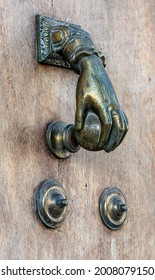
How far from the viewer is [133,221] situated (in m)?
1.09

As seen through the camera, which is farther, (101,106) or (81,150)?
(81,150)

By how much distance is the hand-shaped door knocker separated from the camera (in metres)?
0.90

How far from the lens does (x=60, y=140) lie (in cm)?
98

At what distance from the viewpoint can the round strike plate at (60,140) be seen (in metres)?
0.97

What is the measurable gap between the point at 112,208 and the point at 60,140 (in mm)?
140

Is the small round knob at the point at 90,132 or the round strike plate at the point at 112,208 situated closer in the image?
the small round knob at the point at 90,132

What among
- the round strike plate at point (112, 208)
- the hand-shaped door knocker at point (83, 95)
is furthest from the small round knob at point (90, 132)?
the round strike plate at point (112, 208)

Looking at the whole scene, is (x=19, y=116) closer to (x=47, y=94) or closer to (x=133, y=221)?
(x=47, y=94)

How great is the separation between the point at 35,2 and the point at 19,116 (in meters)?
0.16

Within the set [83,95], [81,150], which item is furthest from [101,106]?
[81,150]

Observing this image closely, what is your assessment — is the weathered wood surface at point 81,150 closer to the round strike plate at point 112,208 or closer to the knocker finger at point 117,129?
the round strike plate at point 112,208

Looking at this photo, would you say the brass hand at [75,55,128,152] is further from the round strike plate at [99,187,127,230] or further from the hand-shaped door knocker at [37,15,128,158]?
the round strike plate at [99,187,127,230]

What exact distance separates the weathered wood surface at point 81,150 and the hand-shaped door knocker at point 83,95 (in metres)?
0.01

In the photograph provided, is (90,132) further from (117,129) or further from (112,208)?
(112,208)
